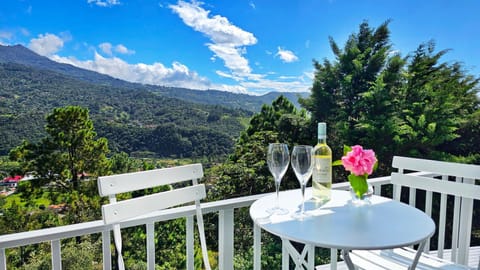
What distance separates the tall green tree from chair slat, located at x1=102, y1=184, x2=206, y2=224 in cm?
1324


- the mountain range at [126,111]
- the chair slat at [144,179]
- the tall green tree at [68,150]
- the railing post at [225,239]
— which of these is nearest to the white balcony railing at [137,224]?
the railing post at [225,239]

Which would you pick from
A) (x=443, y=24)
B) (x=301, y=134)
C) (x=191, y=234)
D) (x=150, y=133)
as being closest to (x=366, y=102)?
(x=301, y=134)

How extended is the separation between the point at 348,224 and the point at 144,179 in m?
0.74

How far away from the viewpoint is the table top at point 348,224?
985 mm

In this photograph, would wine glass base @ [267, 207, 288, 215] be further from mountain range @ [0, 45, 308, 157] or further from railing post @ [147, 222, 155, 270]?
mountain range @ [0, 45, 308, 157]

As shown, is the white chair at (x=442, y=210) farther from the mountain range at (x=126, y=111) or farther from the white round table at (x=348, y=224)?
the mountain range at (x=126, y=111)

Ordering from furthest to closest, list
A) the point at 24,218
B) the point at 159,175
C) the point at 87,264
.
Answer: the point at 24,218 < the point at 87,264 < the point at 159,175

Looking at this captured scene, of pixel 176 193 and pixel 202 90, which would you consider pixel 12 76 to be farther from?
pixel 176 193

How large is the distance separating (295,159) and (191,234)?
1.85 feet

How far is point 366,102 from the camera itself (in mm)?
11023

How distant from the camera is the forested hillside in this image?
1205cm

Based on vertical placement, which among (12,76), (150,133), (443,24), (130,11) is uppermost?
(130,11)

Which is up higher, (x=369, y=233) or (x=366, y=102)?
(x=366, y=102)

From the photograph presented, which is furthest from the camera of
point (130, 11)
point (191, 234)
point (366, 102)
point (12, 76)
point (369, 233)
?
point (130, 11)
